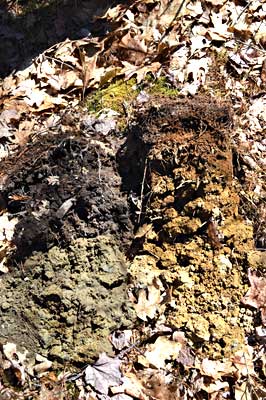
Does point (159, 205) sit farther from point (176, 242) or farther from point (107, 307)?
point (107, 307)

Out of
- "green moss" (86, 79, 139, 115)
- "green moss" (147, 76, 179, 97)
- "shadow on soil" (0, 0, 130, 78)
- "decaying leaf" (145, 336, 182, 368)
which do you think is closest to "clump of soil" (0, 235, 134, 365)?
"decaying leaf" (145, 336, 182, 368)

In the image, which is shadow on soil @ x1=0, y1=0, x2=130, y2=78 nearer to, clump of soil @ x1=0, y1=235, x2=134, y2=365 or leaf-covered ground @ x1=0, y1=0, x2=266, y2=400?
leaf-covered ground @ x1=0, y1=0, x2=266, y2=400

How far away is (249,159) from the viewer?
13.4 ft

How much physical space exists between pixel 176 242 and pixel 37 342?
118 cm

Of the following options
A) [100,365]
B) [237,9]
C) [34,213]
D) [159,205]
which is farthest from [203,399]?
[237,9]

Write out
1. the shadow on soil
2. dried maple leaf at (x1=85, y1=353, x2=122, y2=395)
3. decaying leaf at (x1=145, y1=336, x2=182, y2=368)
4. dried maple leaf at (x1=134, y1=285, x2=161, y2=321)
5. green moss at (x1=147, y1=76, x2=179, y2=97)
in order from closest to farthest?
dried maple leaf at (x1=85, y1=353, x2=122, y2=395) → decaying leaf at (x1=145, y1=336, x2=182, y2=368) → dried maple leaf at (x1=134, y1=285, x2=161, y2=321) → green moss at (x1=147, y1=76, x2=179, y2=97) → the shadow on soil

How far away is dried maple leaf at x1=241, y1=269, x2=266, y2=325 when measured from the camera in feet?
11.6

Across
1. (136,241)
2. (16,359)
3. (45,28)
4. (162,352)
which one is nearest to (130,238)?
(136,241)

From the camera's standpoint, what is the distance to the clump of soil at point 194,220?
355 centimetres

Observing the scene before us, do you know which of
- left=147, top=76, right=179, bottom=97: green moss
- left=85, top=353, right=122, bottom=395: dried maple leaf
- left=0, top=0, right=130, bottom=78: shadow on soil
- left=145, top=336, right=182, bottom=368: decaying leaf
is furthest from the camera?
left=0, top=0, right=130, bottom=78: shadow on soil

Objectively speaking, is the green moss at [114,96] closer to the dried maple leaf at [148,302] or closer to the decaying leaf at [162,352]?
the dried maple leaf at [148,302]

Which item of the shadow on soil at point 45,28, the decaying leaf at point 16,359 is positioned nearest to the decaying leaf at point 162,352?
the decaying leaf at point 16,359

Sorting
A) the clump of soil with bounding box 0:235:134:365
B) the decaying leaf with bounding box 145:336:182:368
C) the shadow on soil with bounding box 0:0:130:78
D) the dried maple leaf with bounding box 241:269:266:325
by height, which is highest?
the shadow on soil with bounding box 0:0:130:78

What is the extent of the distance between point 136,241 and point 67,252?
516 mm
